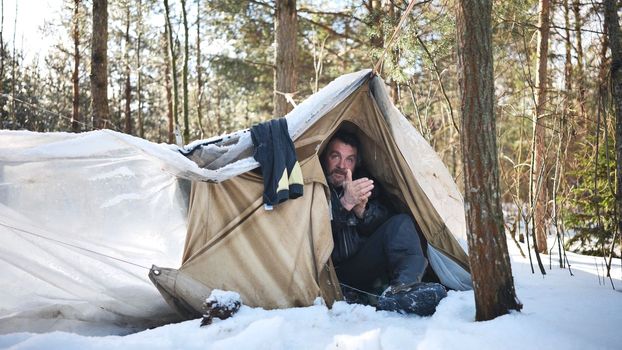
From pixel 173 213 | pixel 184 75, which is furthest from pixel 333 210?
pixel 184 75

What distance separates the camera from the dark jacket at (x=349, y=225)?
8.82 feet

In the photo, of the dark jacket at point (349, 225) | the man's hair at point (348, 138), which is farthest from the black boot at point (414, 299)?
the man's hair at point (348, 138)

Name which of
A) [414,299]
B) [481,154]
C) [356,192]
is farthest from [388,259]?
[481,154]

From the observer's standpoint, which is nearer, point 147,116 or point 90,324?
point 90,324

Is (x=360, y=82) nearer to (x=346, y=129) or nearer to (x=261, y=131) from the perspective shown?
(x=346, y=129)

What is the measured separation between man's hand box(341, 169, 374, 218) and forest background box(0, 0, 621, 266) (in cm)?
58

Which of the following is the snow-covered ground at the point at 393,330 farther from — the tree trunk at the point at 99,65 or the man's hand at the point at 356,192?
the tree trunk at the point at 99,65

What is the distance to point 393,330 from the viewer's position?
1.76 metres

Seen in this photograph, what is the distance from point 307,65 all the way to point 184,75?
387cm

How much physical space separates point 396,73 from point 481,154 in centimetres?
324

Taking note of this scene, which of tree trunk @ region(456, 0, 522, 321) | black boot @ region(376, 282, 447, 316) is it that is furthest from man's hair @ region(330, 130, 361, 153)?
tree trunk @ region(456, 0, 522, 321)

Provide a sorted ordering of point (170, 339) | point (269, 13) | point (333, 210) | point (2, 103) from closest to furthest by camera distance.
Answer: point (170, 339)
point (333, 210)
point (269, 13)
point (2, 103)

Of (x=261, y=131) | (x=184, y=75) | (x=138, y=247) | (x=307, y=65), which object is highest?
(x=307, y=65)

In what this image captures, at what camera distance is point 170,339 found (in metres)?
1.78
